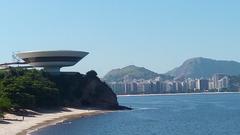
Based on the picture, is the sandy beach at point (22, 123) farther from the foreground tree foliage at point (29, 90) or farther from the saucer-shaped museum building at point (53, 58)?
the saucer-shaped museum building at point (53, 58)

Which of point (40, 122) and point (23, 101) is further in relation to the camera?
point (23, 101)

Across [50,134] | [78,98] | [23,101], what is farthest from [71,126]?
[78,98]

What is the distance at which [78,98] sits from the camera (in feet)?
467

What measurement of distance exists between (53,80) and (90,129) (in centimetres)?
6725

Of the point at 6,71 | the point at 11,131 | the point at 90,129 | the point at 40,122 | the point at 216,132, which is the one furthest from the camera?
the point at 6,71

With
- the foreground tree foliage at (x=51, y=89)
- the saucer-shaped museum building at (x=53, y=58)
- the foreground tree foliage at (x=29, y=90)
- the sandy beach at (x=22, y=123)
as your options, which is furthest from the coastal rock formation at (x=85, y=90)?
the sandy beach at (x=22, y=123)

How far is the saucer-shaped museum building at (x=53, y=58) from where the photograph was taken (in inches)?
6029

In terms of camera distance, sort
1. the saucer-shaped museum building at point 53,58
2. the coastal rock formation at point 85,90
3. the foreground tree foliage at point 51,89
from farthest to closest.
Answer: the saucer-shaped museum building at point 53,58, the coastal rock formation at point 85,90, the foreground tree foliage at point 51,89

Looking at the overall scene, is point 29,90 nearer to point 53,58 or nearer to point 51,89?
point 51,89

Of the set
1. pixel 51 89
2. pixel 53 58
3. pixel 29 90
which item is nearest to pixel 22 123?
pixel 29 90

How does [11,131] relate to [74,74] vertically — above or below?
below

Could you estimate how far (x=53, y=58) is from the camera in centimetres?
15362

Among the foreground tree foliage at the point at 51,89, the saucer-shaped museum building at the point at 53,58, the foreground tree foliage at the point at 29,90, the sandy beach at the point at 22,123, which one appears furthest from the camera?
the saucer-shaped museum building at the point at 53,58

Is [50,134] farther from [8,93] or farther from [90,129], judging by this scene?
[8,93]
